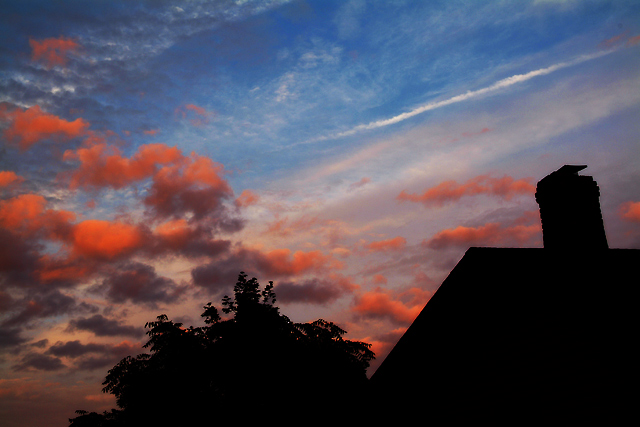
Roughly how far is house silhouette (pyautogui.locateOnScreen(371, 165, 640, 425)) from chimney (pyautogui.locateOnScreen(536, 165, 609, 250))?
2840mm

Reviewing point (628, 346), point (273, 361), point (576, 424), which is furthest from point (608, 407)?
point (273, 361)

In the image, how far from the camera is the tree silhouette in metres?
19.1

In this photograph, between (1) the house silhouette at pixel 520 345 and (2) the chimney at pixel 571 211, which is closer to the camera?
(1) the house silhouette at pixel 520 345

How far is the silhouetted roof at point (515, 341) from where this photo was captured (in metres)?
5.54

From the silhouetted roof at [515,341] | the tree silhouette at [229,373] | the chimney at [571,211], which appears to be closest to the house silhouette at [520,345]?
the silhouetted roof at [515,341]

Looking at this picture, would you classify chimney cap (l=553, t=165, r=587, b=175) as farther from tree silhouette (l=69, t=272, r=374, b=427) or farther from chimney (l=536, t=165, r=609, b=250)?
tree silhouette (l=69, t=272, r=374, b=427)

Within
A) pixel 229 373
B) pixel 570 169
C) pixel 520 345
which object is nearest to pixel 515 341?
pixel 520 345

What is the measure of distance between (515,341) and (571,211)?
14.7ft

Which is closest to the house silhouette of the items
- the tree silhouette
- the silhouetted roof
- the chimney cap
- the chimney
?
the silhouetted roof

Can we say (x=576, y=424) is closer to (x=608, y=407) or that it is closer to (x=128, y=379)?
(x=608, y=407)

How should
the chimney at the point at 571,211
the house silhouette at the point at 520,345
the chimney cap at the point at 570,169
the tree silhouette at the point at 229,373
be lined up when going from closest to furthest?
the house silhouette at the point at 520,345 < the chimney at the point at 571,211 < the chimney cap at the point at 570,169 < the tree silhouette at the point at 229,373

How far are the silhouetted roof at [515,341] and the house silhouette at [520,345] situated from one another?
1 cm

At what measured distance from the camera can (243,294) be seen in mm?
22844

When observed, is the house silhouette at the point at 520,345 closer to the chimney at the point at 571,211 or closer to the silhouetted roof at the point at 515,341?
the silhouetted roof at the point at 515,341
